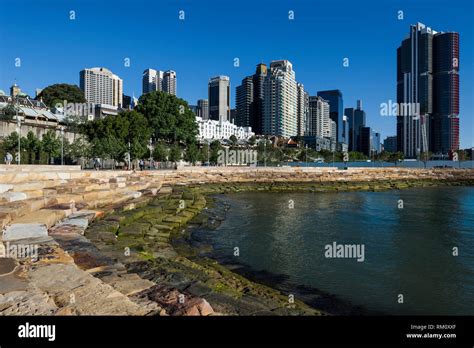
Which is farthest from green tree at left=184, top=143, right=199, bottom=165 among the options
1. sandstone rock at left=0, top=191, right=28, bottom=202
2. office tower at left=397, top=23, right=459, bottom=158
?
Result: office tower at left=397, top=23, right=459, bottom=158

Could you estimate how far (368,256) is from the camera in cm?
1230

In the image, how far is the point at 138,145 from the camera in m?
59.3

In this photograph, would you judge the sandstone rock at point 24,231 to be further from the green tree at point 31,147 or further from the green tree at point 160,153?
the green tree at point 160,153

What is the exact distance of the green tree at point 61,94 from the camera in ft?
346

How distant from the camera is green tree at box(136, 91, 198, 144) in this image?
78438 millimetres

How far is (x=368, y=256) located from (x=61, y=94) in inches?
4692

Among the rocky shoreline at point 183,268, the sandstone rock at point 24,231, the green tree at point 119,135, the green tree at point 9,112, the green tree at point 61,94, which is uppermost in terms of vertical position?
the green tree at point 61,94

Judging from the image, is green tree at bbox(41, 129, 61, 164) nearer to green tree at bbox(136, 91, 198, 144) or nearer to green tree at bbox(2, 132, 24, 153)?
green tree at bbox(2, 132, 24, 153)

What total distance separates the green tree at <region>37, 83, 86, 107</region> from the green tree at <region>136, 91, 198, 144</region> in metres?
40.3

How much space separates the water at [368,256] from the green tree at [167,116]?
6007 centimetres

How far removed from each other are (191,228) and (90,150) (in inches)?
1719

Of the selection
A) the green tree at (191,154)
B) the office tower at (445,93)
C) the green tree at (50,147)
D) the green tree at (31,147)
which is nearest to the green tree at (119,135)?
the green tree at (50,147)
